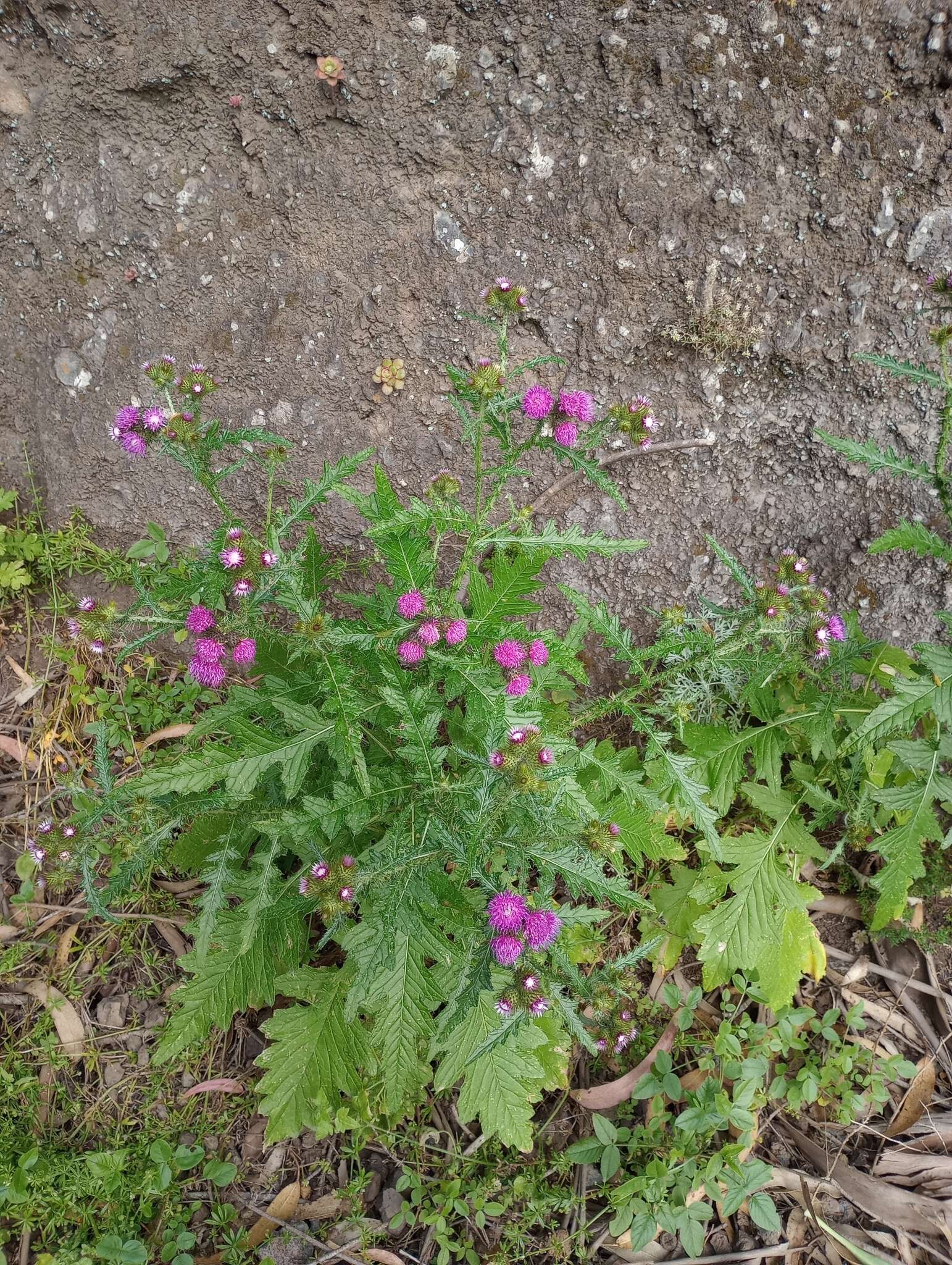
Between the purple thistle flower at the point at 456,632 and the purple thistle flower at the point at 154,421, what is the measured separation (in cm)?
118

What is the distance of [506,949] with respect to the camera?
220 cm

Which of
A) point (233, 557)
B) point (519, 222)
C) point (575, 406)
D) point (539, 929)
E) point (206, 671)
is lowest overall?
point (539, 929)

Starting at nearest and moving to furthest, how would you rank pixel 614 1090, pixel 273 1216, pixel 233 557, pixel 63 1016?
1. pixel 233 557
2. pixel 273 1216
3. pixel 614 1090
4. pixel 63 1016

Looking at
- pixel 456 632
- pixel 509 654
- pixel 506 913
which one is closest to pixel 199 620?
pixel 456 632

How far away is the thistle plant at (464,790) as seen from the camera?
7.86ft

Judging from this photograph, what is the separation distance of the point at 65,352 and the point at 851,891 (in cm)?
478

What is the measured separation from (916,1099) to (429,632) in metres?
3.13

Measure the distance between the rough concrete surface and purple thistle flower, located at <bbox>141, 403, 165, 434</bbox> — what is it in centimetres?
121

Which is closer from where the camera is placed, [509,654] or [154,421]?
[509,654]

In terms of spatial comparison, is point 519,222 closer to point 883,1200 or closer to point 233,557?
point 233,557

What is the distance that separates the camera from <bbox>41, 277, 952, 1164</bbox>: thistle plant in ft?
7.86

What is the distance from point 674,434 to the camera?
3.68 m

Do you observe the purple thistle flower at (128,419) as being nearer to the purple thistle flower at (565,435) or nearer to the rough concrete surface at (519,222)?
the rough concrete surface at (519,222)

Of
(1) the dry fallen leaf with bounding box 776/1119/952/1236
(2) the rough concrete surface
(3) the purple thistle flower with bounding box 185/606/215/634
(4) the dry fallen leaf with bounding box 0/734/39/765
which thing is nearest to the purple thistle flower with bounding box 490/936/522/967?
(3) the purple thistle flower with bounding box 185/606/215/634
